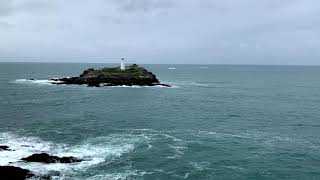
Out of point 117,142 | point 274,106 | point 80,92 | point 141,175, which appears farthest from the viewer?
point 80,92

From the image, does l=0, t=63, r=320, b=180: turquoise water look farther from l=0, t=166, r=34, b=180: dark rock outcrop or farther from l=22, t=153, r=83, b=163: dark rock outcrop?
l=0, t=166, r=34, b=180: dark rock outcrop

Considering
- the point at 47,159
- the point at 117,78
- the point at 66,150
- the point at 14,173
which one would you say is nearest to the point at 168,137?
the point at 66,150

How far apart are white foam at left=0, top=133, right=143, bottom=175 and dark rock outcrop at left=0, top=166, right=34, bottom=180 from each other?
136 cm

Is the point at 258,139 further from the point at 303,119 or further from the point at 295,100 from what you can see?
the point at 295,100

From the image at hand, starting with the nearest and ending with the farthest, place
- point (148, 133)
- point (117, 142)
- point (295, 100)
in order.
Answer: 1. point (117, 142)
2. point (148, 133)
3. point (295, 100)

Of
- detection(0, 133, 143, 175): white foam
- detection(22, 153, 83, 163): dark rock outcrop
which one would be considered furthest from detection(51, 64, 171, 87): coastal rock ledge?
detection(22, 153, 83, 163): dark rock outcrop

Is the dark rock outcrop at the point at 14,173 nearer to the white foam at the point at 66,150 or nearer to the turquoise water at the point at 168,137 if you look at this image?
the white foam at the point at 66,150

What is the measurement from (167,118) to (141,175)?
3206 cm

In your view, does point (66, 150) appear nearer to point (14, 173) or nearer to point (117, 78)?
point (14, 173)

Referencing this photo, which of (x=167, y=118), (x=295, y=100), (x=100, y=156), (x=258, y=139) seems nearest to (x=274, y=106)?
(x=295, y=100)

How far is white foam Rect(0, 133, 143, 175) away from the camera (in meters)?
44.2

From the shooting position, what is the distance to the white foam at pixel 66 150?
4425cm

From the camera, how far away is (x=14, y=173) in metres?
40.3

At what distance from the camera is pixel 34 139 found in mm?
56156
